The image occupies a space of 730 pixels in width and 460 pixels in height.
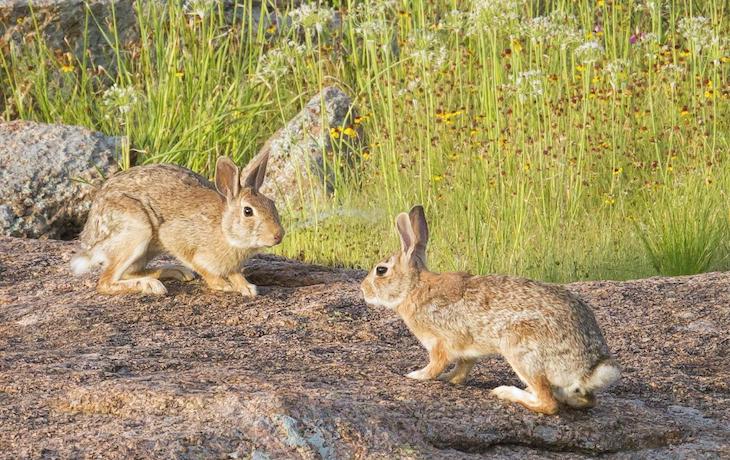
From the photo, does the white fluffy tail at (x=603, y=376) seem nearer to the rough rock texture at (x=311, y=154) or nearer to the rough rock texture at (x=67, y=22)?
the rough rock texture at (x=311, y=154)

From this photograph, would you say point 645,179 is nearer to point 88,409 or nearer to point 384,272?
point 384,272

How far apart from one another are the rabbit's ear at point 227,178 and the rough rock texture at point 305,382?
1.80ft

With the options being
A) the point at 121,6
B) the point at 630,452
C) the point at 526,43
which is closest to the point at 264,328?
the point at 630,452

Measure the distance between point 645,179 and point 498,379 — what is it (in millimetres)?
4580

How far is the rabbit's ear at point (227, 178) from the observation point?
6566mm

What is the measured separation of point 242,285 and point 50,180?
338 cm

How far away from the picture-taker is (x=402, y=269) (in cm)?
479

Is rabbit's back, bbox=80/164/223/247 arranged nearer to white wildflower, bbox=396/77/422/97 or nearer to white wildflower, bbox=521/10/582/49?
white wildflower, bbox=396/77/422/97

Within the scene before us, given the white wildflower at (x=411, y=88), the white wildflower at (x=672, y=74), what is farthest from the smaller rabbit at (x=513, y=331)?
the white wildflower at (x=672, y=74)

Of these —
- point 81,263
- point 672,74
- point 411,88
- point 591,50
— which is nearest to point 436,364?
point 81,263

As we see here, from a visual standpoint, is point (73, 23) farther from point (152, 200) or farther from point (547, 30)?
point (152, 200)

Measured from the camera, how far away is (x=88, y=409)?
4160 millimetres

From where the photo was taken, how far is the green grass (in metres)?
7.97

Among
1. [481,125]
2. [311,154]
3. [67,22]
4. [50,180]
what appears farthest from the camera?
[67,22]
